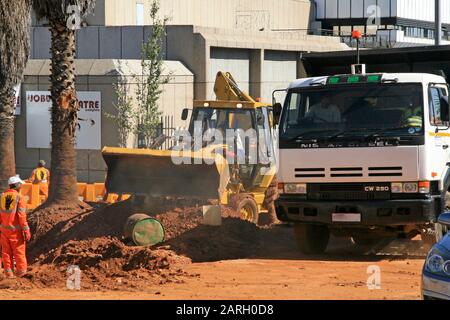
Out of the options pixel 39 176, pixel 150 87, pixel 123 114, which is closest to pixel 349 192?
pixel 39 176

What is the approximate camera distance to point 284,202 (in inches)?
686

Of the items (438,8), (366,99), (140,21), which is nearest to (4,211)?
(366,99)

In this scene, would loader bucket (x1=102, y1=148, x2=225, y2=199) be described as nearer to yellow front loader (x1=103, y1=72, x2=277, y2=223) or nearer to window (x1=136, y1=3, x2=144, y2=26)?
yellow front loader (x1=103, y1=72, x2=277, y2=223)

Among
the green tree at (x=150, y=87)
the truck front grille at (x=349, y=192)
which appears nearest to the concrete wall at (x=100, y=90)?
the green tree at (x=150, y=87)

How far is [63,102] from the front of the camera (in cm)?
2362

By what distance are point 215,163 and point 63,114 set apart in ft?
16.4

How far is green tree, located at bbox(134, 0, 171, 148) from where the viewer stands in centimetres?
3566

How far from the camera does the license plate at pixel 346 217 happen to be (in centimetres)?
1675

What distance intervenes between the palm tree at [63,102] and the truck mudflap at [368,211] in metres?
7.97

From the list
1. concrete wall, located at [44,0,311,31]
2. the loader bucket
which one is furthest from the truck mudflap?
concrete wall, located at [44,0,311,31]

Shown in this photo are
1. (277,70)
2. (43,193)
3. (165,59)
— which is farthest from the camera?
(277,70)

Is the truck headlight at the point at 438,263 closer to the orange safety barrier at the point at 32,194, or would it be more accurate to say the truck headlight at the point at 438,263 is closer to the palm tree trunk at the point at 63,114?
the palm tree trunk at the point at 63,114

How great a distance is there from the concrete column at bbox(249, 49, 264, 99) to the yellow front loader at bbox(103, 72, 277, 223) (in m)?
15.7

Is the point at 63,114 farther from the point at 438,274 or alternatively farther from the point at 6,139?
the point at 438,274
